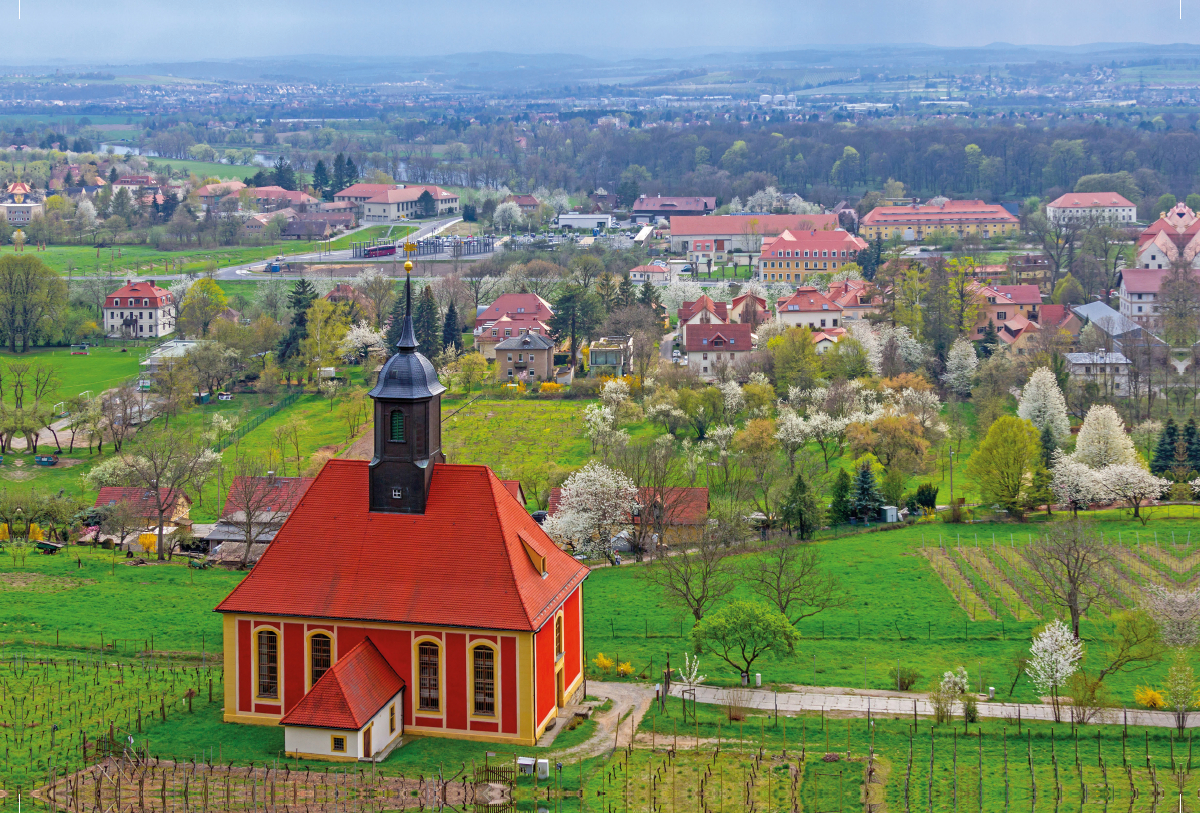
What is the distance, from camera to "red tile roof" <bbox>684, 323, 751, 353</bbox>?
283ft

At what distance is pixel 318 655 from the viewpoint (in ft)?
107

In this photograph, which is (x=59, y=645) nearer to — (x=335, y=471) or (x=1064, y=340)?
(x=335, y=471)

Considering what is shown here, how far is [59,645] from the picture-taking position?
38688 millimetres

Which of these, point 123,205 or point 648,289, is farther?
point 123,205

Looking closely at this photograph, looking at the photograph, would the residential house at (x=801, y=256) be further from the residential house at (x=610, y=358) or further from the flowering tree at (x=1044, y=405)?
the flowering tree at (x=1044, y=405)

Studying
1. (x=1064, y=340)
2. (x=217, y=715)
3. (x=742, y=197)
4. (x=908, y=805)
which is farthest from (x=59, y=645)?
(x=742, y=197)

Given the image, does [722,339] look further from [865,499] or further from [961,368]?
[865,499]

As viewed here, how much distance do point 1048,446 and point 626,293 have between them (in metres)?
45.2

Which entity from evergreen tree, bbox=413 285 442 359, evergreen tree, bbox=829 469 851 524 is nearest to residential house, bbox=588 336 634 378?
evergreen tree, bbox=413 285 442 359

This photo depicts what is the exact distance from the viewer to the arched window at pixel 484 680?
31.7m

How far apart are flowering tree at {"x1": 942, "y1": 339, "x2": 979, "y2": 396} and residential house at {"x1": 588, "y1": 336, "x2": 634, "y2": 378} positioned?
1957cm

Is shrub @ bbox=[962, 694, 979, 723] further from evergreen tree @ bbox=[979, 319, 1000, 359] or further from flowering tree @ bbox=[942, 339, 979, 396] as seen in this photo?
evergreen tree @ bbox=[979, 319, 1000, 359]

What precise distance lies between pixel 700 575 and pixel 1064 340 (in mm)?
50078

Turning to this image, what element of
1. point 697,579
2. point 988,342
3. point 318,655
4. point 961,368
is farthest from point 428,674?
point 988,342
